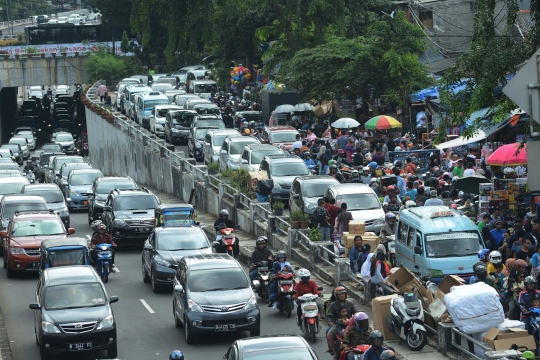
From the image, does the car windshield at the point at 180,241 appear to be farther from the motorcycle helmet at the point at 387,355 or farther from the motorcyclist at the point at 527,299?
the motorcycle helmet at the point at 387,355

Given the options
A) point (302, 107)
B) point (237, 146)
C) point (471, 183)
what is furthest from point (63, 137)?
point (471, 183)

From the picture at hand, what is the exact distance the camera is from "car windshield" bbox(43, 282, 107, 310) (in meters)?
20.5

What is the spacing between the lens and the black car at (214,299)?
2072cm

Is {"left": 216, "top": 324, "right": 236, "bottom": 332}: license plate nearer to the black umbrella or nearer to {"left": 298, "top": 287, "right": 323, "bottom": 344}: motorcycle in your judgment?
{"left": 298, "top": 287, "right": 323, "bottom": 344}: motorcycle

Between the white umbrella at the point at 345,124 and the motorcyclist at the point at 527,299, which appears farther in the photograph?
the white umbrella at the point at 345,124

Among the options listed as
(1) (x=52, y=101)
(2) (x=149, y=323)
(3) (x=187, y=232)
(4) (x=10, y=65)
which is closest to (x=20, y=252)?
(3) (x=187, y=232)

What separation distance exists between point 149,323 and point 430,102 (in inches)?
734

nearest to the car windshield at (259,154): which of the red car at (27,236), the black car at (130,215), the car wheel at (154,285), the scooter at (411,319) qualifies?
the black car at (130,215)

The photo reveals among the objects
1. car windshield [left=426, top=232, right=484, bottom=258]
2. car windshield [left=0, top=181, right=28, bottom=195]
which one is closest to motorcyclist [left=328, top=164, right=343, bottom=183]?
car windshield [left=426, top=232, right=484, bottom=258]

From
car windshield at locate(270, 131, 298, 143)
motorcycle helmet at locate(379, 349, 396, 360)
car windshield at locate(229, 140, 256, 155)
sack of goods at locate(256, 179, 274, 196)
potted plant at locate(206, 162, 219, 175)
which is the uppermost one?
car windshield at locate(270, 131, 298, 143)

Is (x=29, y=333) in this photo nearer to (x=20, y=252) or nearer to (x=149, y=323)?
(x=149, y=323)

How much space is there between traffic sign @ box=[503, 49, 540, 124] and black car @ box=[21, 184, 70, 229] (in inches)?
1074

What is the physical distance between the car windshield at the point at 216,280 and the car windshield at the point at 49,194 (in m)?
16.8

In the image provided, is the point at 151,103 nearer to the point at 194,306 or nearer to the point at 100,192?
the point at 100,192
